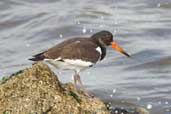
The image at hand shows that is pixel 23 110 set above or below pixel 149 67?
above

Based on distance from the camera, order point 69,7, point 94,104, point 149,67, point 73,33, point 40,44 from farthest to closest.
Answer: point 69,7 → point 73,33 → point 40,44 → point 149,67 → point 94,104

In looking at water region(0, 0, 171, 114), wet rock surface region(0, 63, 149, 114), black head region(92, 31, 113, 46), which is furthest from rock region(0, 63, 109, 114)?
water region(0, 0, 171, 114)

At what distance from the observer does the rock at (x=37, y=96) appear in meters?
5.85

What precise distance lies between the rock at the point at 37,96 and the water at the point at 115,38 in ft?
10.6

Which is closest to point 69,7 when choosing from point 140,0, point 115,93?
point 140,0

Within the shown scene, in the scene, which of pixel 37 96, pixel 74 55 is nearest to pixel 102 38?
pixel 74 55

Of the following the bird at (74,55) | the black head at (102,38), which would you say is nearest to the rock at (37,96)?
the bird at (74,55)

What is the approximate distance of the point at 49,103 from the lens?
5930 mm

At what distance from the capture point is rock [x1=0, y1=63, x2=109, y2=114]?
19.2 ft

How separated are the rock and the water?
3.22 m

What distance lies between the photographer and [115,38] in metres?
13.4

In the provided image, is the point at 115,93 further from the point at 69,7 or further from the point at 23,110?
the point at 69,7

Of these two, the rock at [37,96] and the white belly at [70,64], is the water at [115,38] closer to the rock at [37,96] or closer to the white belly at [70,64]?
the white belly at [70,64]

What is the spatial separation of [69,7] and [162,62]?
16.0ft
